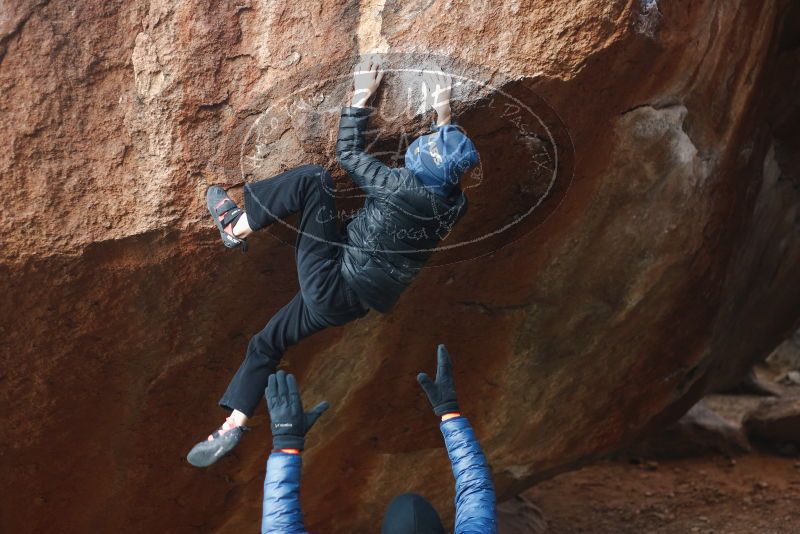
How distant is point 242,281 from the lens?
3420 millimetres

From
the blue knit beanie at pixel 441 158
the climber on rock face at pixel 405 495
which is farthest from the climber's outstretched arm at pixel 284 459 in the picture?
the blue knit beanie at pixel 441 158

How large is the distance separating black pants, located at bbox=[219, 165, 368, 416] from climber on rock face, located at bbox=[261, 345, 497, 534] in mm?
273

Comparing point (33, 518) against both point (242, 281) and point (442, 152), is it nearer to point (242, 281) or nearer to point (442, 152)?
point (242, 281)

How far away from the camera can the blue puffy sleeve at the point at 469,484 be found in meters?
2.72

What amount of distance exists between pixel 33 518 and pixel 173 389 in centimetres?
95

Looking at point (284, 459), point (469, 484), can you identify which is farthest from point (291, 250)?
point (469, 484)

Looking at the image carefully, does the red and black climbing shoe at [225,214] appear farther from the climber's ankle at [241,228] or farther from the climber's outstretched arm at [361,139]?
the climber's outstretched arm at [361,139]

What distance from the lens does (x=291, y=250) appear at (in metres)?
3.38

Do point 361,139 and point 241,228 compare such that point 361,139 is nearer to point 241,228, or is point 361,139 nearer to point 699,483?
point 241,228

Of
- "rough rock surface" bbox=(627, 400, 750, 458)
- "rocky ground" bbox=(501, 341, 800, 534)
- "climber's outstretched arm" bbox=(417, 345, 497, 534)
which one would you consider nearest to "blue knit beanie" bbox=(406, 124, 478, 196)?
"climber's outstretched arm" bbox=(417, 345, 497, 534)

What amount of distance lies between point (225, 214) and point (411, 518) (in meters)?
1.17

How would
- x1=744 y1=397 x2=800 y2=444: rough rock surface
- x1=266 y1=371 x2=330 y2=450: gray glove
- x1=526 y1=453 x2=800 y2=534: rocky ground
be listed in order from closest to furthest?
x1=266 y1=371 x2=330 y2=450: gray glove → x1=526 y1=453 x2=800 y2=534: rocky ground → x1=744 y1=397 x2=800 y2=444: rough rock surface

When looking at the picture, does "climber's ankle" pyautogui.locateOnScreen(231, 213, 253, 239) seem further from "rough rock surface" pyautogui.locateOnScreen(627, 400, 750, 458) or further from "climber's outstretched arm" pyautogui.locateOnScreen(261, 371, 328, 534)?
"rough rock surface" pyautogui.locateOnScreen(627, 400, 750, 458)

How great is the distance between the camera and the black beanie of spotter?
2727 mm
